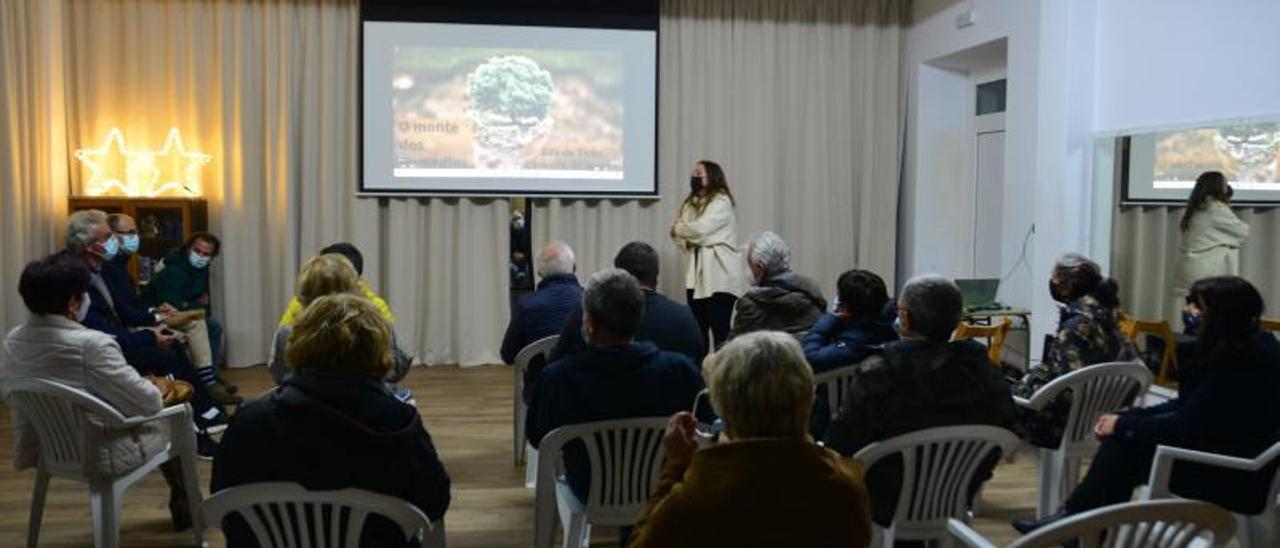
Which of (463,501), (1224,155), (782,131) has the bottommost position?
(463,501)

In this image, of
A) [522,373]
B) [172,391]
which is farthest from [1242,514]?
[172,391]

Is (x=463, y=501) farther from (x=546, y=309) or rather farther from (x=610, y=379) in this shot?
(x=610, y=379)

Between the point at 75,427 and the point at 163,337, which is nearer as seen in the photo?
the point at 75,427

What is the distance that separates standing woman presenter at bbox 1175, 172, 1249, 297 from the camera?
4801 mm

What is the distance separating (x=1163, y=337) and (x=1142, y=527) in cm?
349

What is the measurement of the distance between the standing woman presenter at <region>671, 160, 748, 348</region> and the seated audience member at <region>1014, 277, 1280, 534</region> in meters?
3.75

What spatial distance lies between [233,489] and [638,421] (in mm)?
1045

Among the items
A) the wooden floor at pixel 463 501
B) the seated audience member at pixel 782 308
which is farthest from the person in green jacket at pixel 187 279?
the seated audience member at pixel 782 308

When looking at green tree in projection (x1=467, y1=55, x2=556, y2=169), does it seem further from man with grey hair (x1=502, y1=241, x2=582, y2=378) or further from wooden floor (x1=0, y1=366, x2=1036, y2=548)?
man with grey hair (x1=502, y1=241, x2=582, y2=378)

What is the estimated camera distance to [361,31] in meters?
6.91

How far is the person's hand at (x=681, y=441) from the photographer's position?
1896mm

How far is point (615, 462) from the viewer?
110 inches

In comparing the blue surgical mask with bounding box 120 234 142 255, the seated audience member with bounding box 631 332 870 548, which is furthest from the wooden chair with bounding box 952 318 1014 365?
the blue surgical mask with bounding box 120 234 142 255

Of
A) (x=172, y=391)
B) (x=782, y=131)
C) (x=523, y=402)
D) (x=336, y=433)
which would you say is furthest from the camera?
(x=782, y=131)
